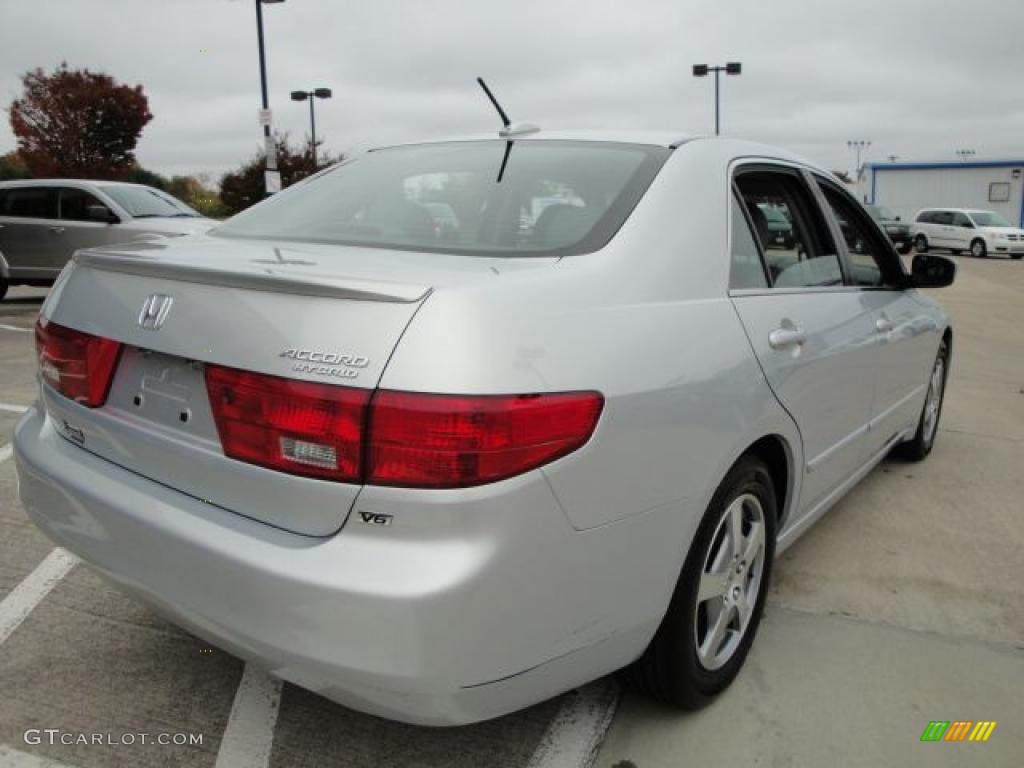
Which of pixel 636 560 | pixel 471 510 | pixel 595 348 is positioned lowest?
pixel 636 560

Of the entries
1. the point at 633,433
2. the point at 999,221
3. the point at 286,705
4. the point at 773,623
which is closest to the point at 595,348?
the point at 633,433

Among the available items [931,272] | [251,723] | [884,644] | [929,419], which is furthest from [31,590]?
[929,419]

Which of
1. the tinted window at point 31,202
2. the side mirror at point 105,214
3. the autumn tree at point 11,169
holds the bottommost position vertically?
the side mirror at point 105,214

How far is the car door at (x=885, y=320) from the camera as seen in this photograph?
3447 millimetres

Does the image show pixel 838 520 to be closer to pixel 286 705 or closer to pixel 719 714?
pixel 719 714

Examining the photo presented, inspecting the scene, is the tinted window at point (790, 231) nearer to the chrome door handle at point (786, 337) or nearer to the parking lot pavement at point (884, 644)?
the chrome door handle at point (786, 337)

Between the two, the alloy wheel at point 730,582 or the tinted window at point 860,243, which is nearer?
the alloy wheel at point 730,582

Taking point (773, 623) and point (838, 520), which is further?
point (838, 520)

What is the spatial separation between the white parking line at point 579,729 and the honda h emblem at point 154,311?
55.8 inches

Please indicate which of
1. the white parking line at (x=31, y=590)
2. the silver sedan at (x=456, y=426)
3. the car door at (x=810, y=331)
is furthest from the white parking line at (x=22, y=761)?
the car door at (x=810, y=331)

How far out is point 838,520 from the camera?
13.0ft

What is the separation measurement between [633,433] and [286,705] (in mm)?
1338

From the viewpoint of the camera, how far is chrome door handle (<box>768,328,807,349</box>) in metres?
2.46

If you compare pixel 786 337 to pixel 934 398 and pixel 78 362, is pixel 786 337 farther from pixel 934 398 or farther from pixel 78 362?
pixel 934 398
